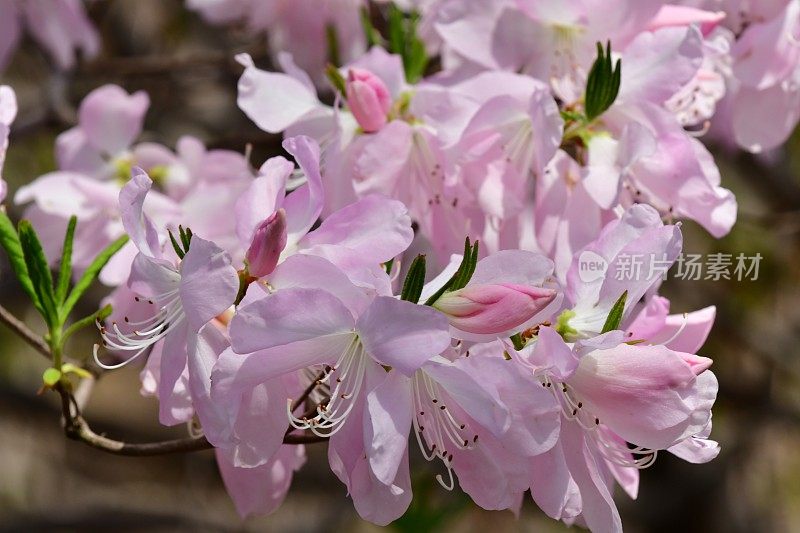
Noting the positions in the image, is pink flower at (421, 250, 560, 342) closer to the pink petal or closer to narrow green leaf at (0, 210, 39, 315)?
the pink petal

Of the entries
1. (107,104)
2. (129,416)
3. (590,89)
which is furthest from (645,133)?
(129,416)

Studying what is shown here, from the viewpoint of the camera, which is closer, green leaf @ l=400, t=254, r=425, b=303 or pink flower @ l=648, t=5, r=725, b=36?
green leaf @ l=400, t=254, r=425, b=303

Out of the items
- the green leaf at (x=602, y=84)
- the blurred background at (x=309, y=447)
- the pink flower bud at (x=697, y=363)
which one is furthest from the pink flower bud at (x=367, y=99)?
the blurred background at (x=309, y=447)

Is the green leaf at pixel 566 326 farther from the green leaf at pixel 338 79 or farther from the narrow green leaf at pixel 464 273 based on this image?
the green leaf at pixel 338 79

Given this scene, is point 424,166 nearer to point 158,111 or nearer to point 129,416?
point 158,111

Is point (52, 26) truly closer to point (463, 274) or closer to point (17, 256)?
point (17, 256)

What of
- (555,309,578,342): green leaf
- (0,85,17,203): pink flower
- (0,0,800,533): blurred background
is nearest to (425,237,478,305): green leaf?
(555,309,578,342): green leaf

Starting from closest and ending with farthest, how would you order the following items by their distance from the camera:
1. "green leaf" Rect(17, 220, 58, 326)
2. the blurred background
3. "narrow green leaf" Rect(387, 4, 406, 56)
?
"green leaf" Rect(17, 220, 58, 326), "narrow green leaf" Rect(387, 4, 406, 56), the blurred background
